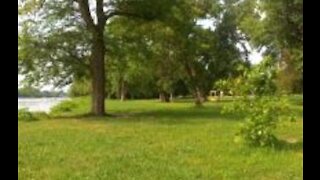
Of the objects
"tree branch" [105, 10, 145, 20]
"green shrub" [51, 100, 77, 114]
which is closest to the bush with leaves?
"tree branch" [105, 10, 145, 20]

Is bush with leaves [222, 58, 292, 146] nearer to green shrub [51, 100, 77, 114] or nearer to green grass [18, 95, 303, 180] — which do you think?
green grass [18, 95, 303, 180]

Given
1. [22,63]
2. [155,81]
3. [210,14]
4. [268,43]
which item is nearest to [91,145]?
[22,63]

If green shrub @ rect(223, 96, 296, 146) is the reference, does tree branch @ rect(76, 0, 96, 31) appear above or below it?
above

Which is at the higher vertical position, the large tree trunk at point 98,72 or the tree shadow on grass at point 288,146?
the large tree trunk at point 98,72

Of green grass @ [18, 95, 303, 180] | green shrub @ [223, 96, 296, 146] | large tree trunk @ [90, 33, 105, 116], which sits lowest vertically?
green grass @ [18, 95, 303, 180]

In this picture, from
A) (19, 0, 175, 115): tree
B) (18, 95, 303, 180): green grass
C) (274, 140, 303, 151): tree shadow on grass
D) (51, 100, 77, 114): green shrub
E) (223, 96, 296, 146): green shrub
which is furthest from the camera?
(51, 100, 77, 114): green shrub

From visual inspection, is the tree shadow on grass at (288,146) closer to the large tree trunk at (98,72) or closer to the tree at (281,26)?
the large tree trunk at (98,72)

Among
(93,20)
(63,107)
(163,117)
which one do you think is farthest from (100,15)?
(63,107)

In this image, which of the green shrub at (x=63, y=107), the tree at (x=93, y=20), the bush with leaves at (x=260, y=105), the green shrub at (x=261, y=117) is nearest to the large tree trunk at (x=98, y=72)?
the tree at (x=93, y=20)

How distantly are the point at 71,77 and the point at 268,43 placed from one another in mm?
20414

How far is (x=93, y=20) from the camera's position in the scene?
3259 cm

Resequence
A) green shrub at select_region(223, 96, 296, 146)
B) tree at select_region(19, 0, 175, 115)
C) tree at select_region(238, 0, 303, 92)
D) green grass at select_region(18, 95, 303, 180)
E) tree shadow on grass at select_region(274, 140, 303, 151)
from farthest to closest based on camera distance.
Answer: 1. tree at select_region(238, 0, 303, 92)
2. tree at select_region(19, 0, 175, 115)
3. green shrub at select_region(223, 96, 296, 146)
4. tree shadow on grass at select_region(274, 140, 303, 151)
5. green grass at select_region(18, 95, 303, 180)

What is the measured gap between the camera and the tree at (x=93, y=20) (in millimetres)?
31969

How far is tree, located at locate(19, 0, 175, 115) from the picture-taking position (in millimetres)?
31969
